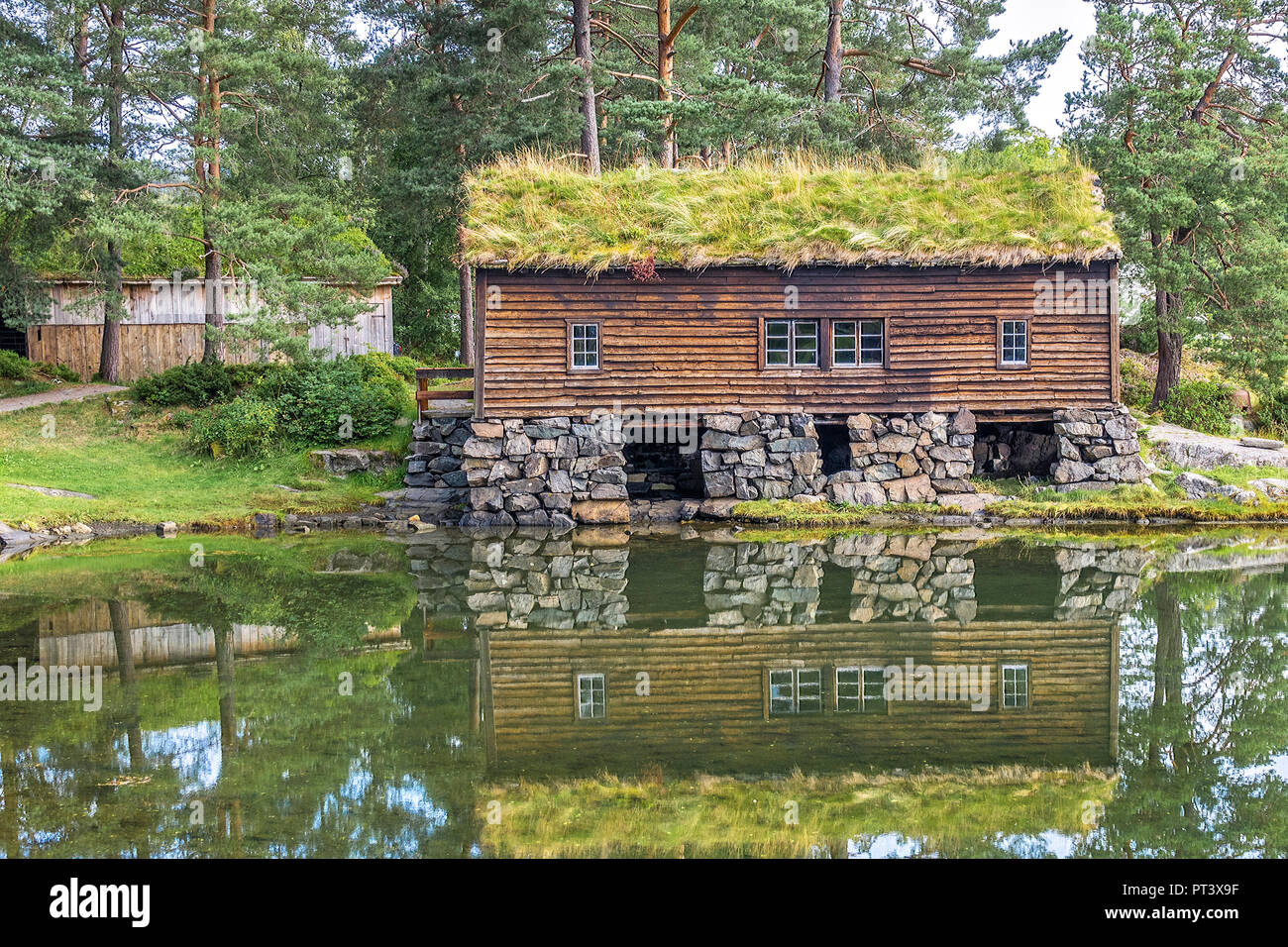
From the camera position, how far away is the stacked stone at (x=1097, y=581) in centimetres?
1515

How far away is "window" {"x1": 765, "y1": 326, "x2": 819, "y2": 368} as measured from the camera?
24.8m

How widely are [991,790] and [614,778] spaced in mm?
3125

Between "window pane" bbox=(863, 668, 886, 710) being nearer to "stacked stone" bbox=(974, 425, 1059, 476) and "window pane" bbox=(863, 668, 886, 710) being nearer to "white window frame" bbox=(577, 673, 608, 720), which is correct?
"white window frame" bbox=(577, 673, 608, 720)

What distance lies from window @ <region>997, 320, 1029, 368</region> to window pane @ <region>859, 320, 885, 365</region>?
2.66m

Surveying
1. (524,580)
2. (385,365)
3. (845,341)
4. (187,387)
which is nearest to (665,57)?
(845,341)

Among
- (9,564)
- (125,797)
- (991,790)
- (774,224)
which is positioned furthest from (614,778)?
(774,224)

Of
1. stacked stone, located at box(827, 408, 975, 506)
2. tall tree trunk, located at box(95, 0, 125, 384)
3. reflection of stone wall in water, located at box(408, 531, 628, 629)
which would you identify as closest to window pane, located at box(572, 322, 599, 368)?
reflection of stone wall in water, located at box(408, 531, 628, 629)

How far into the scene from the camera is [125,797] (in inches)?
365

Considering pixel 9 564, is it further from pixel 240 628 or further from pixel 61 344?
pixel 61 344

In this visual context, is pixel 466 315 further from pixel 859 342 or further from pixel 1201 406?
pixel 1201 406

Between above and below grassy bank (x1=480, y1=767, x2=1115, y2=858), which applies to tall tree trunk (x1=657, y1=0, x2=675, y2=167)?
above

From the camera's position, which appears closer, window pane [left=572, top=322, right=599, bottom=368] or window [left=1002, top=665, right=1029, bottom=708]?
window [left=1002, top=665, right=1029, bottom=708]

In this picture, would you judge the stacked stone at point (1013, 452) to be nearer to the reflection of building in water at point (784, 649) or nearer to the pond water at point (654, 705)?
the reflection of building in water at point (784, 649)

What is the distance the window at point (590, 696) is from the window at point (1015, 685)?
415cm
